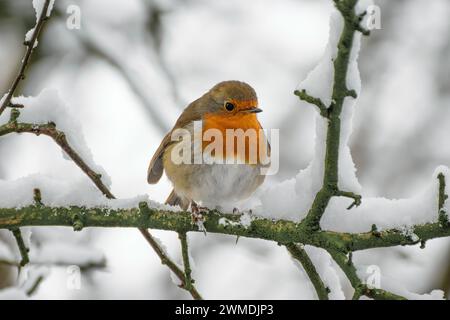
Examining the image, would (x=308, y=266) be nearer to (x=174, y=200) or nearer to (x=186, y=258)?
(x=186, y=258)

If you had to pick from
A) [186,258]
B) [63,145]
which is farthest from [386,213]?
[63,145]

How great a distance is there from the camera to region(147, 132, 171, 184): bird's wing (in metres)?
3.94

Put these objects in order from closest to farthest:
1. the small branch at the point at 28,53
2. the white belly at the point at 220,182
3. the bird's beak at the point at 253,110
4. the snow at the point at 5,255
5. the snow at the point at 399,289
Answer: the snow at the point at 399,289, the small branch at the point at 28,53, the snow at the point at 5,255, the white belly at the point at 220,182, the bird's beak at the point at 253,110

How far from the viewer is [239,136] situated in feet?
11.8

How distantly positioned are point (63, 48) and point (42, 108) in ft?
6.96

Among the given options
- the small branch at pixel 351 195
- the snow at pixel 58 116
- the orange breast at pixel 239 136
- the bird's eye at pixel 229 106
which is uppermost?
the bird's eye at pixel 229 106

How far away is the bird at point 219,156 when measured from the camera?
346 cm

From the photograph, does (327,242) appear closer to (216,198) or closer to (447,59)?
(216,198)

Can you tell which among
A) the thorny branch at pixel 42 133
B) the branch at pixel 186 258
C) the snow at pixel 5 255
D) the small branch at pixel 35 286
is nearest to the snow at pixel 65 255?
the snow at pixel 5 255

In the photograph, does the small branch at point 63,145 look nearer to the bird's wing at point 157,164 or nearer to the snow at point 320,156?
the snow at point 320,156

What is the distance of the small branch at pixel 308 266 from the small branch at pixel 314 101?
0.66 m

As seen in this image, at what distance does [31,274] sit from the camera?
2879 mm

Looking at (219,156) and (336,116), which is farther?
(219,156)

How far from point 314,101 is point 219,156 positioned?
61.1 inches
